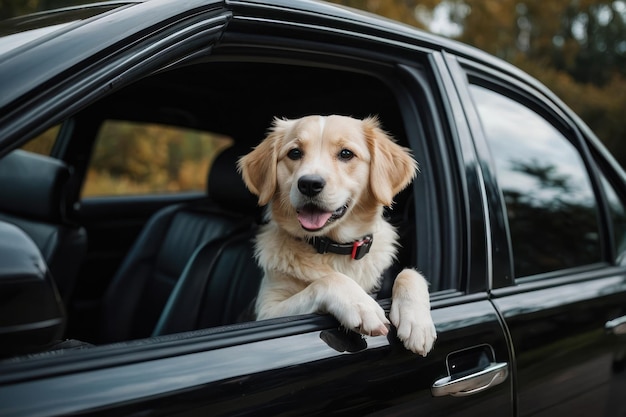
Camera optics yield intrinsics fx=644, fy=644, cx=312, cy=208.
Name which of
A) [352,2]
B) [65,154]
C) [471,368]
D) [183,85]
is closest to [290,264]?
[471,368]

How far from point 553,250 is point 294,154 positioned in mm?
1184

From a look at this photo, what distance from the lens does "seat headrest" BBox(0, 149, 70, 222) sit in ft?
10.7

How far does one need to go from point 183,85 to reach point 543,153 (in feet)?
5.98

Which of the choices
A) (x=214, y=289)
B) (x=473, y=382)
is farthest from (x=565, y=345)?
(x=214, y=289)

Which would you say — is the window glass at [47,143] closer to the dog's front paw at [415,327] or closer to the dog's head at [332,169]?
the dog's head at [332,169]

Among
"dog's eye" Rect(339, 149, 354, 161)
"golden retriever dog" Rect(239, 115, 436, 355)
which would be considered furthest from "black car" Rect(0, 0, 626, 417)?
"dog's eye" Rect(339, 149, 354, 161)

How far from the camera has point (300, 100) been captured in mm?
3314

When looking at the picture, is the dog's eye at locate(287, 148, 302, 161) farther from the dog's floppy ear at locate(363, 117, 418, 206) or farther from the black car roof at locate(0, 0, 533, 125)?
the black car roof at locate(0, 0, 533, 125)

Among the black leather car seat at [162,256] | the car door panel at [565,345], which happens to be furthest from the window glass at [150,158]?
the car door panel at [565,345]

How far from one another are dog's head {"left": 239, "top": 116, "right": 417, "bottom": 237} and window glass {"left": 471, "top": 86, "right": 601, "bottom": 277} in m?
0.41

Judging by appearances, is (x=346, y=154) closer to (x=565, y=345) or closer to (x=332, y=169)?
(x=332, y=169)

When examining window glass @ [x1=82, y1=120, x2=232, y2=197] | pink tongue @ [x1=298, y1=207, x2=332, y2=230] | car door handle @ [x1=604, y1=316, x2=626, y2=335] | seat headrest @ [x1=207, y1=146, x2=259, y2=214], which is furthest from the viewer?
window glass @ [x1=82, y1=120, x2=232, y2=197]

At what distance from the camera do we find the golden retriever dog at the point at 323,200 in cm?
215

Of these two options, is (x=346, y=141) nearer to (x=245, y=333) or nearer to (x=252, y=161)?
(x=252, y=161)
